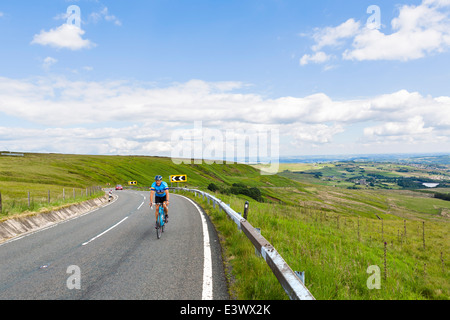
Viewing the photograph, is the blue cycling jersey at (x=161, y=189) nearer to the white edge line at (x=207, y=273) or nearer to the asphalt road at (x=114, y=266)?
the asphalt road at (x=114, y=266)

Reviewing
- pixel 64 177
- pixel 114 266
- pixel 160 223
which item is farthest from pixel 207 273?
pixel 64 177

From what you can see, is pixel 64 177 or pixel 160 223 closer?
pixel 160 223

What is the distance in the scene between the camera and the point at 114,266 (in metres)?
6.12

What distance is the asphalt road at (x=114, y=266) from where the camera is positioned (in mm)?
4684

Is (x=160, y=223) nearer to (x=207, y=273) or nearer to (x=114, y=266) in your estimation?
(x=114, y=266)

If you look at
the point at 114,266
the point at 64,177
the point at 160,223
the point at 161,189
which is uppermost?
the point at 161,189

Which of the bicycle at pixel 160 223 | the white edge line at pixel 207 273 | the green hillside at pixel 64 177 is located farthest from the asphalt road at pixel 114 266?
the green hillside at pixel 64 177

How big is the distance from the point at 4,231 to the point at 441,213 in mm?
116883

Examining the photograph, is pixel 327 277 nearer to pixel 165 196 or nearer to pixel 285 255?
pixel 285 255

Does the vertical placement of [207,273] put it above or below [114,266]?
above

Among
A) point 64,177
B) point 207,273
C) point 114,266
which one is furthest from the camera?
point 64,177

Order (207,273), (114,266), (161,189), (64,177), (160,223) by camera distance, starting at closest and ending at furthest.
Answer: (207,273) < (114,266) < (160,223) < (161,189) < (64,177)
